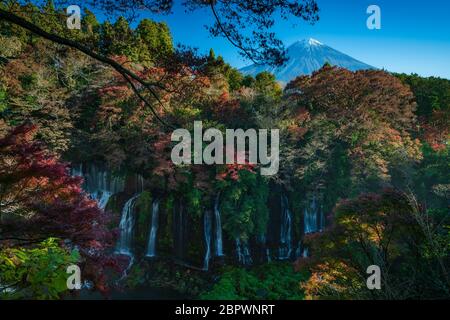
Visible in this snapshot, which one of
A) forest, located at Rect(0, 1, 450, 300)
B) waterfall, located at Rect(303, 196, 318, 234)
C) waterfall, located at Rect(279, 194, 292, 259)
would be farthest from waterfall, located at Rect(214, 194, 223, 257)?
waterfall, located at Rect(303, 196, 318, 234)

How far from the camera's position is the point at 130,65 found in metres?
16.8

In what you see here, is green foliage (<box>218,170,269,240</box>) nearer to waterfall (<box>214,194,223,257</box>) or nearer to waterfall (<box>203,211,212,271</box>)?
waterfall (<box>214,194,223,257</box>)

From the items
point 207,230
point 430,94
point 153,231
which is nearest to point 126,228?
point 153,231

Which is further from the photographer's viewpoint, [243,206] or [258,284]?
[243,206]

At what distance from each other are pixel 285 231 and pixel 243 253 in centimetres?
315

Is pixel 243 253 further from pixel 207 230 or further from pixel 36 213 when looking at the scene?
pixel 36 213

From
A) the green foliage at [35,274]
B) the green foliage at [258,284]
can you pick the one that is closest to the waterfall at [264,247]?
the green foliage at [258,284]

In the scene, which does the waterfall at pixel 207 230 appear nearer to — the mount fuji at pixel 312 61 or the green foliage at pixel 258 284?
the green foliage at pixel 258 284

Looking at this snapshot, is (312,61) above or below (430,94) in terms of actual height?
above

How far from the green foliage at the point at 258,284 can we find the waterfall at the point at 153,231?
387cm

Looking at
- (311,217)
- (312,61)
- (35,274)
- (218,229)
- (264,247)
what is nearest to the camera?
(35,274)

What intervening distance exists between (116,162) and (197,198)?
4671mm

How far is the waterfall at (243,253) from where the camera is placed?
1622 cm

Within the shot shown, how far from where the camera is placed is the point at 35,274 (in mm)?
2928
